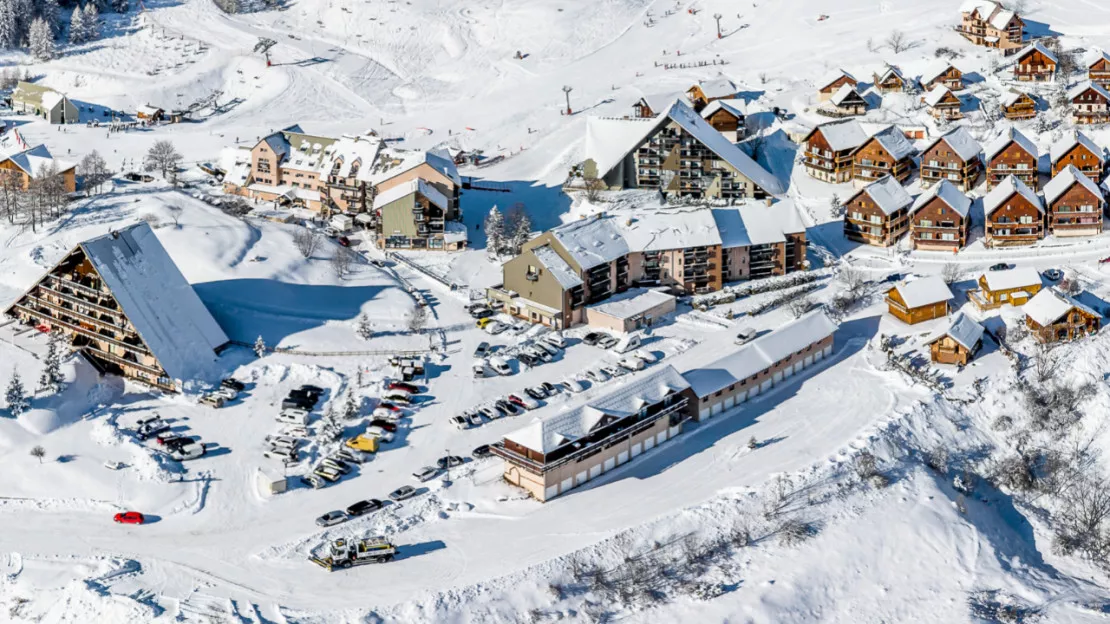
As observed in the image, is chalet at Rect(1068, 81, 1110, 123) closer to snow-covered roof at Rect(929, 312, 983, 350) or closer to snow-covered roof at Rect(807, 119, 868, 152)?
Result: snow-covered roof at Rect(807, 119, 868, 152)

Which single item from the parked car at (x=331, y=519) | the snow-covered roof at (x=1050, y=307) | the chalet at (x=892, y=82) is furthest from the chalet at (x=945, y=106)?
the parked car at (x=331, y=519)

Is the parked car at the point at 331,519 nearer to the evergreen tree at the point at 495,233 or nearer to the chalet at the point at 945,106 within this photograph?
the evergreen tree at the point at 495,233

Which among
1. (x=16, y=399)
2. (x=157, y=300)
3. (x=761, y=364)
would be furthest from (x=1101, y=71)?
(x=16, y=399)

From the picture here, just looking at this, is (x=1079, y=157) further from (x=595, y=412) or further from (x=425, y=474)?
(x=425, y=474)

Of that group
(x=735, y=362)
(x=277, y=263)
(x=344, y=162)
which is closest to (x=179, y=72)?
(x=344, y=162)

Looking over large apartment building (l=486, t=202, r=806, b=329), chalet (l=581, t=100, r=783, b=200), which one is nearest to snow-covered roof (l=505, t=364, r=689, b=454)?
large apartment building (l=486, t=202, r=806, b=329)

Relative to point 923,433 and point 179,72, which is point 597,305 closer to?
point 923,433
